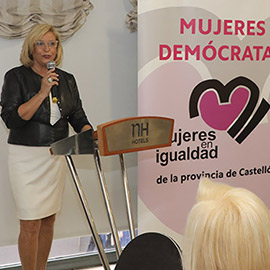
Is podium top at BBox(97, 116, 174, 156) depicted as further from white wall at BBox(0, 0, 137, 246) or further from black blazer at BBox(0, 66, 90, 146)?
white wall at BBox(0, 0, 137, 246)

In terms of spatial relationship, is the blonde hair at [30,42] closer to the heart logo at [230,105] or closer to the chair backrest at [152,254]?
the heart logo at [230,105]

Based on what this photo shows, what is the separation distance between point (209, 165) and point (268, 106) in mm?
614

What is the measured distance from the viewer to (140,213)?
321 centimetres

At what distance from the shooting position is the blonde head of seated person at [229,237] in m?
1.02

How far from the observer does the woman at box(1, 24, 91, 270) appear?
9.67 ft

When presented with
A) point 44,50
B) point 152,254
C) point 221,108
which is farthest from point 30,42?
point 152,254

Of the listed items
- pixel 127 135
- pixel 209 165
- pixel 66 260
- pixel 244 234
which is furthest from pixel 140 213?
pixel 244 234

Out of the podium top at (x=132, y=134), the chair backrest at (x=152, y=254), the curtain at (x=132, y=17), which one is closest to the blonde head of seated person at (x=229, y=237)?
the chair backrest at (x=152, y=254)

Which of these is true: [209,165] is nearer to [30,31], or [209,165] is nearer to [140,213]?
[140,213]

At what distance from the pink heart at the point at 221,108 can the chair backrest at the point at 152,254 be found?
187cm

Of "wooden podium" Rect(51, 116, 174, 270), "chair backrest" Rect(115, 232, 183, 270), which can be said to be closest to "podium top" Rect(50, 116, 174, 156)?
"wooden podium" Rect(51, 116, 174, 270)

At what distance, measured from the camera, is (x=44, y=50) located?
119 inches

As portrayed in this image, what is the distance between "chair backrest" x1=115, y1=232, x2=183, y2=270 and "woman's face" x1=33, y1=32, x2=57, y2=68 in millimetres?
1785

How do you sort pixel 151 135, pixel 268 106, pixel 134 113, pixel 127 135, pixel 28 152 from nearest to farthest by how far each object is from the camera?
pixel 127 135 < pixel 151 135 < pixel 28 152 < pixel 268 106 < pixel 134 113
